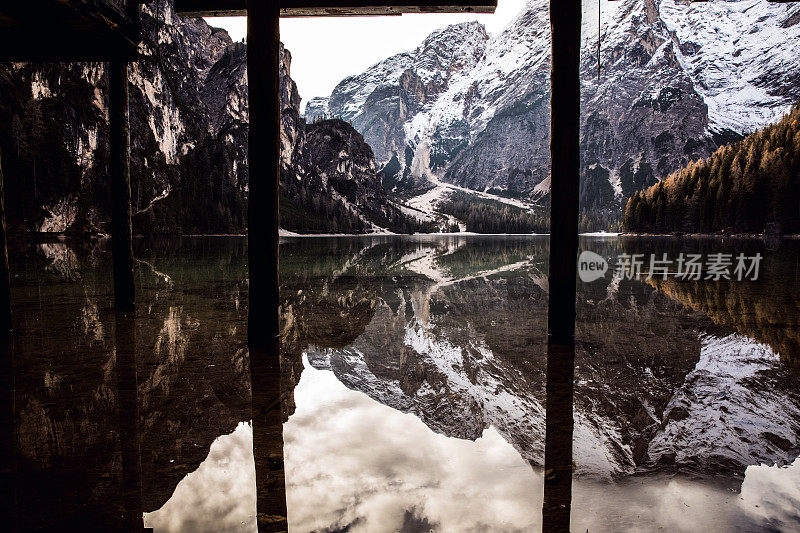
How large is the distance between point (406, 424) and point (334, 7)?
7.43m

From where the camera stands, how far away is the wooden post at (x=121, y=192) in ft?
35.0

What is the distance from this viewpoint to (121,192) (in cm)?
1095

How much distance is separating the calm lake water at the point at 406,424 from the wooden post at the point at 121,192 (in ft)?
3.76

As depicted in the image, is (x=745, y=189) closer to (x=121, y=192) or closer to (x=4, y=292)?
(x=121, y=192)

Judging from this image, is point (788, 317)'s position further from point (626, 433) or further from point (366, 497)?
point (366, 497)

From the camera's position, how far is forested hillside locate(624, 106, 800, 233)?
2768 inches

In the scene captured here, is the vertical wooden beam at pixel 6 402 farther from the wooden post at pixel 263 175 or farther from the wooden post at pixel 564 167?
the wooden post at pixel 564 167

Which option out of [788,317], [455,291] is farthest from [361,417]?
[455,291]

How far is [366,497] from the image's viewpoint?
3277 millimetres

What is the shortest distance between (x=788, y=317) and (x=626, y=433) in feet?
26.6

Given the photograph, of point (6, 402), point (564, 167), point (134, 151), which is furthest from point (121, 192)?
point (134, 151)

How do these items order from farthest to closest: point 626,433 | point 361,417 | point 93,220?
point 93,220 → point 361,417 → point 626,433

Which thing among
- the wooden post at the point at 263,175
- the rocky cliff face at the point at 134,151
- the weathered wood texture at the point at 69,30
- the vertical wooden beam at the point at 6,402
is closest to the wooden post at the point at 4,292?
Result: the vertical wooden beam at the point at 6,402

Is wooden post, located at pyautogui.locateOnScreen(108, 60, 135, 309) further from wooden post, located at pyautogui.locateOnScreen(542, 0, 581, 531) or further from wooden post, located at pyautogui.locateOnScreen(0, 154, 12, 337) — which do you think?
wooden post, located at pyautogui.locateOnScreen(542, 0, 581, 531)
